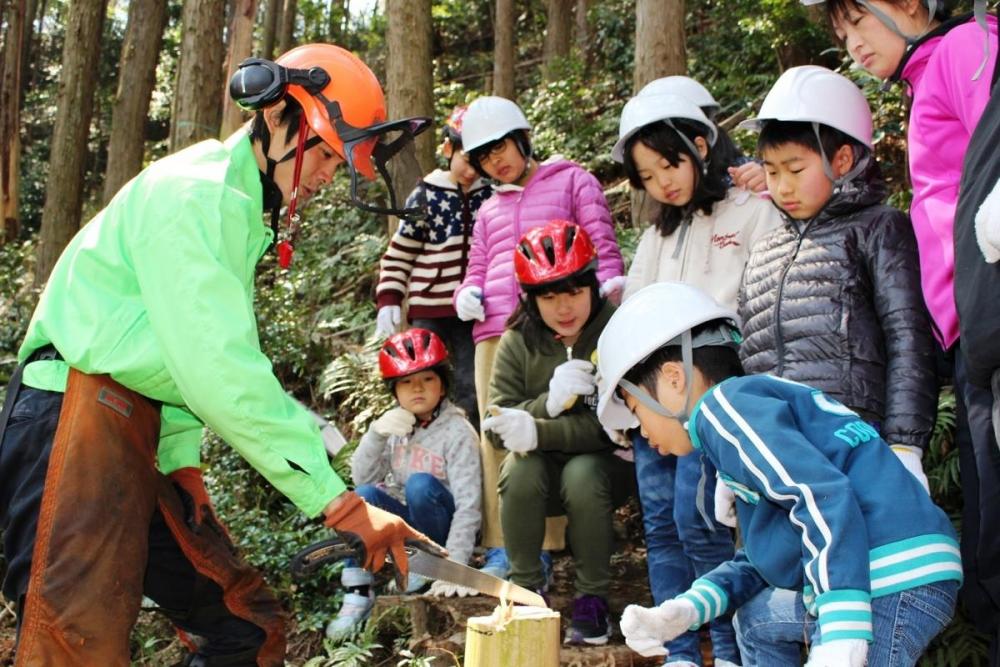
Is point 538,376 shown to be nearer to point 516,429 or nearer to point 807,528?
point 516,429

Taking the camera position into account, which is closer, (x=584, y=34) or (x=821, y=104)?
(x=821, y=104)

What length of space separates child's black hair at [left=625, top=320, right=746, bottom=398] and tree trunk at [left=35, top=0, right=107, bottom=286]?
37.4 feet

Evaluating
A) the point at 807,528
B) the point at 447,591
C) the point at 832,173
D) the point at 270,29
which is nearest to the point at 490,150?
the point at 832,173

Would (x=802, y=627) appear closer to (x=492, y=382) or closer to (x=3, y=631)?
(x=492, y=382)

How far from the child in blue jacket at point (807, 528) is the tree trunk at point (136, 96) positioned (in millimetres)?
11014

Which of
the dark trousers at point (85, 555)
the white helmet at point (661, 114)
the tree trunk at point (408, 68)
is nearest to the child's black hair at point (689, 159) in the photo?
the white helmet at point (661, 114)

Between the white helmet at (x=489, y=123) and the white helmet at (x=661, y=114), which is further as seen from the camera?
the white helmet at (x=489, y=123)

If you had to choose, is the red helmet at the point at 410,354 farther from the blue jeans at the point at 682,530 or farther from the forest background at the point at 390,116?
the blue jeans at the point at 682,530

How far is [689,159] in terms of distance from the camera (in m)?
4.87

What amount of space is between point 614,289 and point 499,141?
1.22 metres

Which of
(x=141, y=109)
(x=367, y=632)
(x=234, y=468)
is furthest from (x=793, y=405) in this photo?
(x=141, y=109)

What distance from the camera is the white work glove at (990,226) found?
2469 mm

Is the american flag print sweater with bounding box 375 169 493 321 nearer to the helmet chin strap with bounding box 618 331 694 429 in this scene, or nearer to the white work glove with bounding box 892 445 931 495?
the helmet chin strap with bounding box 618 331 694 429

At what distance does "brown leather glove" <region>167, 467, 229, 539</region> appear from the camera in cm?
384
